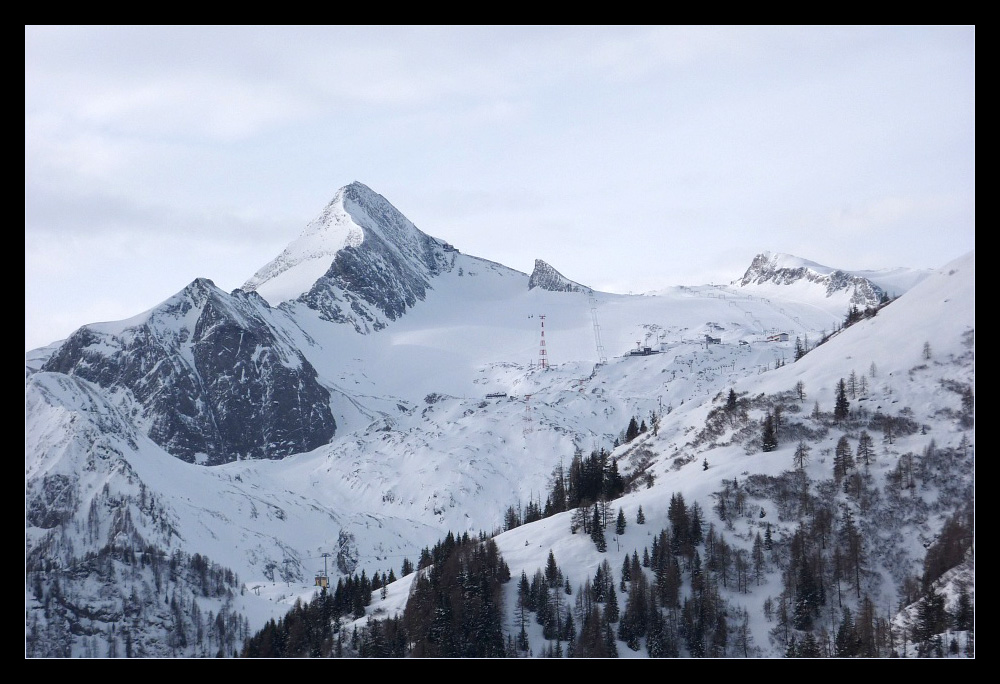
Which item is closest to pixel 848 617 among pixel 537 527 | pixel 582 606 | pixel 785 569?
pixel 785 569

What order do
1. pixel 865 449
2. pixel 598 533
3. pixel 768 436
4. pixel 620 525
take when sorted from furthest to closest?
pixel 768 436 → pixel 865 449 → pixel 620 525 → pixel 598 533

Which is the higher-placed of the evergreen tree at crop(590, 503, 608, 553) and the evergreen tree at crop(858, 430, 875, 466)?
the evergreen tree at crop(858, 430, 875, 466)

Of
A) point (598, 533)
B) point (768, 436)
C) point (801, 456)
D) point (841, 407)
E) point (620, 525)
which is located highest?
point (841, 407)

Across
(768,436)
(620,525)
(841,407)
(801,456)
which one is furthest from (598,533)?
(841,407)

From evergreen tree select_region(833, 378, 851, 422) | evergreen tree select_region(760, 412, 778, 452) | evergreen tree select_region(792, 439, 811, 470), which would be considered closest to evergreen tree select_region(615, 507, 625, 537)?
evergreen tree select_region(792, 439, 811, 470)

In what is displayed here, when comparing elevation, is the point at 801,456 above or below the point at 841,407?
below

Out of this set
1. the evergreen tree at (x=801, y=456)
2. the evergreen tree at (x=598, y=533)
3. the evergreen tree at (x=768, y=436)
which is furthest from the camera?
the evergreen tree at (x=768, y=436)

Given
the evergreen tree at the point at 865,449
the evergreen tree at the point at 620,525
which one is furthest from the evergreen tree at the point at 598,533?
the evergreen tree at the point at 865,449

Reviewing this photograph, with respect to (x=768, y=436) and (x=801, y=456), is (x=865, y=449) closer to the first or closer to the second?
(x=801, y=456)

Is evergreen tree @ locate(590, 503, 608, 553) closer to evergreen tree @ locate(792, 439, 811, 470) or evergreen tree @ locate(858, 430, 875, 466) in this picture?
evergreen tree @ locate(792, 439, 811, 470)

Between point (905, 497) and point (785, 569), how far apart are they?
79.4 ft

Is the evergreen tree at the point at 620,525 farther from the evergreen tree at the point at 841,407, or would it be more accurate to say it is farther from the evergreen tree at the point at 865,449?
the evergreen tree at the point at 841,407
